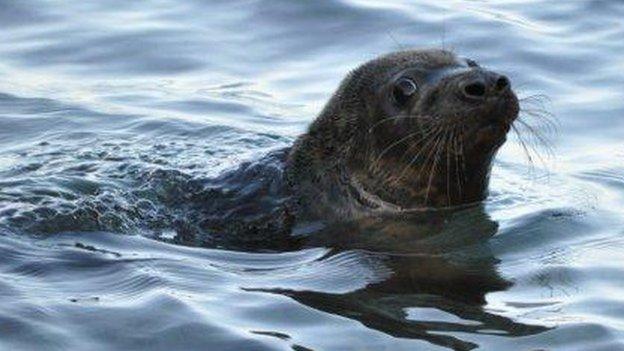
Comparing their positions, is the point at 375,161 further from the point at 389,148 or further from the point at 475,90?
the point at 475,90

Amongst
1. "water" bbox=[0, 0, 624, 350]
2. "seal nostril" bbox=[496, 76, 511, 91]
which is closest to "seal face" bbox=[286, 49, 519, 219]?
"seal nostril" bbox=[496, 76, 511, 91]

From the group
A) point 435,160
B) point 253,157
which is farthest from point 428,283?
point 253,157

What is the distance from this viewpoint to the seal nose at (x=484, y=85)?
9.27m

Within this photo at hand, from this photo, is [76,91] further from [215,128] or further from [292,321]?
[292,321]

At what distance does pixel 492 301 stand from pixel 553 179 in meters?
2.75

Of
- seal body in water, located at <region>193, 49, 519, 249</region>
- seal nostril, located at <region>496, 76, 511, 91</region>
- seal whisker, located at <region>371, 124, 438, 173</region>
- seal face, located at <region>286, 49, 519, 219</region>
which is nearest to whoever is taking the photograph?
seal nostril, located at <region>496, 76, 511, 91</region>

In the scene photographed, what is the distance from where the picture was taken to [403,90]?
984cm

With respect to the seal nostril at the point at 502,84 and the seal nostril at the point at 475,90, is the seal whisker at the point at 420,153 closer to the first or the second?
the seal nostril at the point at 475,90

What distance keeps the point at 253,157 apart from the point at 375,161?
97 centimetres

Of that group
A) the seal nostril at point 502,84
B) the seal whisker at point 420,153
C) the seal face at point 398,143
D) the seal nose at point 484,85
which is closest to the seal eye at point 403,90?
the seal face at point 398,143

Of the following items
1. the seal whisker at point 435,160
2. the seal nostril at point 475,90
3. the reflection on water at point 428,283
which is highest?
the seal nostril at point 475,90

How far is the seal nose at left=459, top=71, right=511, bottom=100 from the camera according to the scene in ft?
30.4

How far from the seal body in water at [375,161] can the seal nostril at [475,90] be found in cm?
8

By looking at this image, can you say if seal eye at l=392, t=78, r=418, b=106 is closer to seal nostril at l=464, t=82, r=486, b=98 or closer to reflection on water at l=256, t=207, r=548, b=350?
seal nostril at l=464, t=82, r=486, b=98
